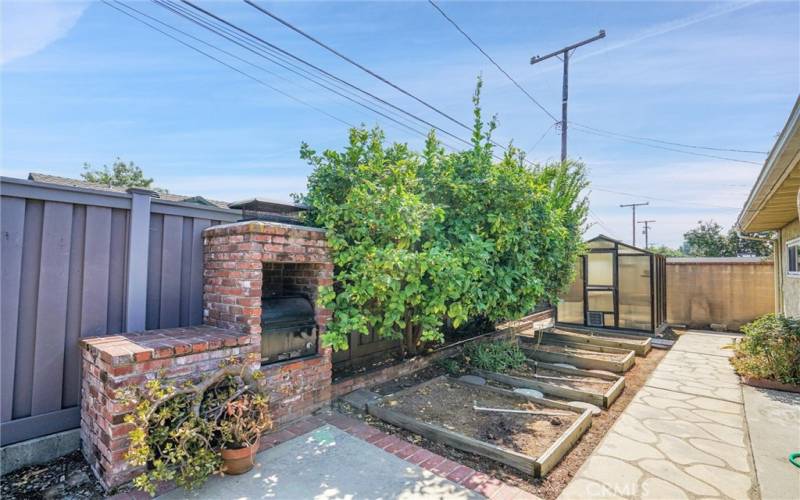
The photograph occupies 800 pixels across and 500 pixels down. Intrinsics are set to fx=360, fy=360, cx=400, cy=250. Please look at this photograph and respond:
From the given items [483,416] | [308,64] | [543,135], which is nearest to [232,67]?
[308,64]

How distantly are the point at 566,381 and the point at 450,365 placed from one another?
1612 mm

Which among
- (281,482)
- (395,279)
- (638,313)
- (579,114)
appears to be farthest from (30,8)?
(579,114)

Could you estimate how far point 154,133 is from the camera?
8.81 metres

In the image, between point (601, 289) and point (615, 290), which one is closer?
point (615, 290)

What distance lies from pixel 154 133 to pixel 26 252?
7.56m

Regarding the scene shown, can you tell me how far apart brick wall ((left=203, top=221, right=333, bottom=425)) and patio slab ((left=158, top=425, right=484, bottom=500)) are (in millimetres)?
568

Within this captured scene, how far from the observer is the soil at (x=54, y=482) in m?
2.33

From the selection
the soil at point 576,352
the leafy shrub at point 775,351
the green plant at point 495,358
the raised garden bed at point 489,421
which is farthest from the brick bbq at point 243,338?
the leafy shrub at point 775,351

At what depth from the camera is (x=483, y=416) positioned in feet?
12.1

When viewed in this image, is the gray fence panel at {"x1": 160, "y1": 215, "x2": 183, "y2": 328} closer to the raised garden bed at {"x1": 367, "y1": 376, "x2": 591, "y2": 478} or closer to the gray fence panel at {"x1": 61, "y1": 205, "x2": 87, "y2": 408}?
the gray fence panel at {"x1": 61, "y1": 205, "x2": 87, "y2": 408}

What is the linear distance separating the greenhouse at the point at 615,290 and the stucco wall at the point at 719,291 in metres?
1.37

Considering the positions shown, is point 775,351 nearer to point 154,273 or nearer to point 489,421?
point 489,421

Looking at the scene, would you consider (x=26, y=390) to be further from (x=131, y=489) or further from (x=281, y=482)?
(x=281, y=482)

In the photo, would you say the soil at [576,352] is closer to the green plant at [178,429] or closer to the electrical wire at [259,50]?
the green plant at [178,429]
